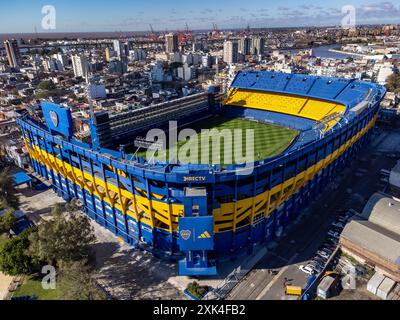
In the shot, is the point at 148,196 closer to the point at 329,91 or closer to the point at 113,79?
the point at 329,91

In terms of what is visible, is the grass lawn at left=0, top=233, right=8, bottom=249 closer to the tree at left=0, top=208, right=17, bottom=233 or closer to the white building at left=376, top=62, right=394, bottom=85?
the tree at left=0, top=208, right=17, bottom=233

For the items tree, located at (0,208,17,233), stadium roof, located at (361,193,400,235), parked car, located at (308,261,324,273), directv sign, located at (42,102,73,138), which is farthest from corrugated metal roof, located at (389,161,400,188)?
tree, located at (0,208,17,233)

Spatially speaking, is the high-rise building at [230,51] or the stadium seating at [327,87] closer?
the stadium seating at [327,87]

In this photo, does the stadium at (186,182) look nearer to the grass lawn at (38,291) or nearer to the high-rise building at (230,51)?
the grass lawn at (38,291)

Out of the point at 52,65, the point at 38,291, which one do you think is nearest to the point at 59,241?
the point at 38,291

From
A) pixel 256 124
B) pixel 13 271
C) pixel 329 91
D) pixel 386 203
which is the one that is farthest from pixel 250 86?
pixel 13 271

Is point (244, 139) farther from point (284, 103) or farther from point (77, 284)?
point (77, 284)

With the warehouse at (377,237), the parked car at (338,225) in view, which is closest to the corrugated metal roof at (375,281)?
the warehouse at (377,237)
